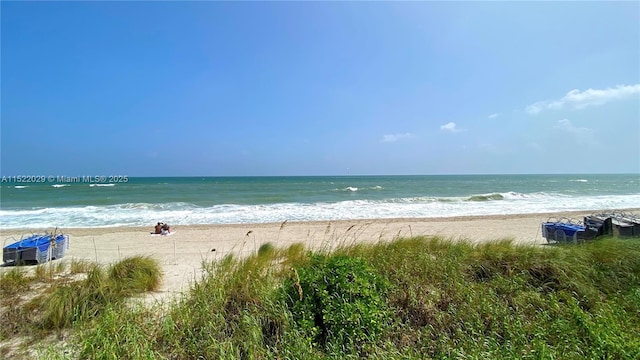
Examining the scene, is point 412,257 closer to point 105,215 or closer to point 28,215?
point 105,215

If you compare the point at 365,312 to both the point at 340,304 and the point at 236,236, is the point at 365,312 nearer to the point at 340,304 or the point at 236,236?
the point at 340,304

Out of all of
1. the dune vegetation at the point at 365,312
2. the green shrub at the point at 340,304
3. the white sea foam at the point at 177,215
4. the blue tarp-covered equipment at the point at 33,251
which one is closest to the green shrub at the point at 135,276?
the dune vegetation at the point at 365,312

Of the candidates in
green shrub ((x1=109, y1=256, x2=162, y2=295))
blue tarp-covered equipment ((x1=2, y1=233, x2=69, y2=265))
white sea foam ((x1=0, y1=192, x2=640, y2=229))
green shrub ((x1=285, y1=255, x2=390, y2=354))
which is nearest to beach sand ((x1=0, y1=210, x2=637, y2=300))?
blue tarp-covered equipment ((x1=2, y1=233, x2=69, y2=265))

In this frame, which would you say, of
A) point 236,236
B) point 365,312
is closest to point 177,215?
point 236,236

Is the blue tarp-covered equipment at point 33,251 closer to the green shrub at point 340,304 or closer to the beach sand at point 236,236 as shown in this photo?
the beach sand at point 236,236

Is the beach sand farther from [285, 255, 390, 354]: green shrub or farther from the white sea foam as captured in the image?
[285, 255, 390, 354]: green shrub

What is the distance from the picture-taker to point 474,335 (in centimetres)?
300

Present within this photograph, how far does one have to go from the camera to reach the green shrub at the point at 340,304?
9.39ft

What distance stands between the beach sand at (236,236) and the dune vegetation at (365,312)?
3.29 meters

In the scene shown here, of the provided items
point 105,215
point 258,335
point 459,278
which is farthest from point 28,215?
point 459,278

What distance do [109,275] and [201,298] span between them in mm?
2227

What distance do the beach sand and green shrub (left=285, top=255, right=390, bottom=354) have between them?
4.54m

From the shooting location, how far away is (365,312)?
2945 mm

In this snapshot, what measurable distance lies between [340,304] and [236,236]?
35.9 ft
